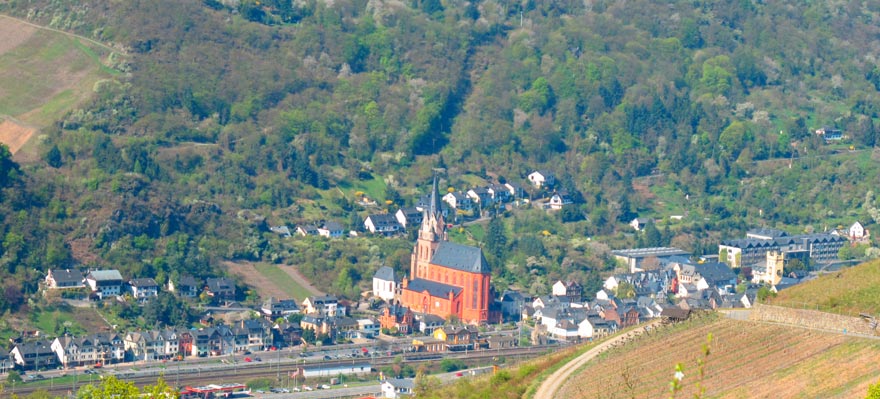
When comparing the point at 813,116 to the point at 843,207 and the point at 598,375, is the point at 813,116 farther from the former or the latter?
the point at 598,375

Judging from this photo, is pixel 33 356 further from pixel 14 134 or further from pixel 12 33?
pixel 12 33

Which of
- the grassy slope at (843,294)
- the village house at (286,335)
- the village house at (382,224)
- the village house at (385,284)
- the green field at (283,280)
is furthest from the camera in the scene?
the village house at (382,224)

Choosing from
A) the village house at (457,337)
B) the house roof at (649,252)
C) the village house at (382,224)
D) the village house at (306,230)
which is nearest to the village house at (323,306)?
the village house at (457,337)

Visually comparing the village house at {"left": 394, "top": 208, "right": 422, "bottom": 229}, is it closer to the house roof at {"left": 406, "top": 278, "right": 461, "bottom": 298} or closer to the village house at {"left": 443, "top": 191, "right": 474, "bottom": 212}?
the village house at {"left": 443, "top": 191, "right": 474, "bottom": 212}

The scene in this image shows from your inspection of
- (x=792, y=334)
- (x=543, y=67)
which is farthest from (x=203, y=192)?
(x=792, y=334)

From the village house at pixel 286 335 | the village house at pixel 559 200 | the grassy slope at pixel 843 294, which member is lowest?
the village house at pixel 286 335

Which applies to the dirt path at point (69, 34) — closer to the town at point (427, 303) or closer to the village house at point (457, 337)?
the town at point (427, 303)
